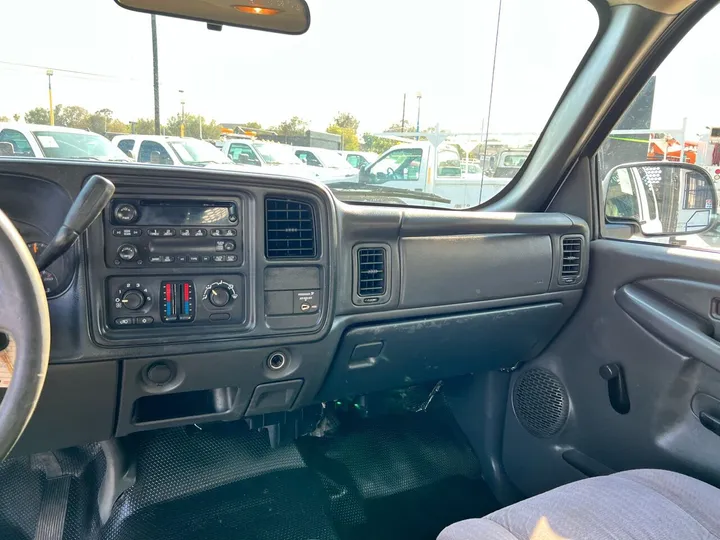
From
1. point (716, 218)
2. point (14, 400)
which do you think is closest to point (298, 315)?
point (14, 400)

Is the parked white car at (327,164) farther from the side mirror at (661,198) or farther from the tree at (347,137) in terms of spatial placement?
the side mirror at (661,198)

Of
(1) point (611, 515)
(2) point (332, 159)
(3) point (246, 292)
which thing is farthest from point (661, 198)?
(3) point (246, 292)

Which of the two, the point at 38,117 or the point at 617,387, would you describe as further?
the point at 617,387

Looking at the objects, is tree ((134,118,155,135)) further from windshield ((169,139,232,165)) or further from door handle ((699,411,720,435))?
door handle ((699,411,720,435))

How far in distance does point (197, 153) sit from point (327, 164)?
0.48m

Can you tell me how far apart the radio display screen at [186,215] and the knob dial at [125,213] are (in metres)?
0.02

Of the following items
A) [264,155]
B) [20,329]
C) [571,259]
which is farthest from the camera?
[571,259]

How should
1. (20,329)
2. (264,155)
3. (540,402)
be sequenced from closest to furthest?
(20,329) < (264,155) < (540,402)

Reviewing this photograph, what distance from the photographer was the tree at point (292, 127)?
2.08m

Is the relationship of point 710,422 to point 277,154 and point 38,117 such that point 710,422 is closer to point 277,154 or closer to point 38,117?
point 277,154

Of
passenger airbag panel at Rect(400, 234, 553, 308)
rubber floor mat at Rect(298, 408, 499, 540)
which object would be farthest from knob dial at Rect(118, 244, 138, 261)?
rubber floor mat at Rect(298, 408, 499, 540)

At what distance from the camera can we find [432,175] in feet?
7.70

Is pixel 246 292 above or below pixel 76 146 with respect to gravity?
below

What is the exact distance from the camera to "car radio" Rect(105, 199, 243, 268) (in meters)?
1.56
